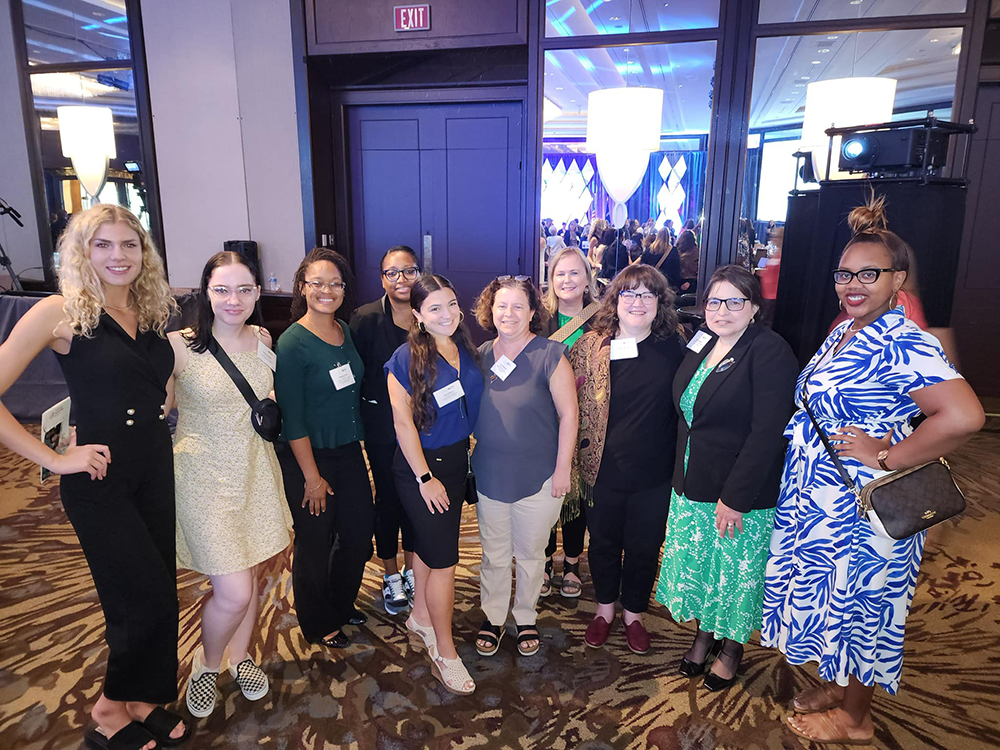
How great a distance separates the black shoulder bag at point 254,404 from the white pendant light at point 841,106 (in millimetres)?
3634

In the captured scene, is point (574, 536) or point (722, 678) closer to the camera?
point (722, 678)

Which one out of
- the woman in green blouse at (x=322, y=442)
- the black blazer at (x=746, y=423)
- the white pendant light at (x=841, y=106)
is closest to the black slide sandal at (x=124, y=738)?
the woman in green blouse at (x=322, y=442)

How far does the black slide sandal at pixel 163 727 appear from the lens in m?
2.06

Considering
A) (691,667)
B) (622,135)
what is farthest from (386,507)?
(622,135)

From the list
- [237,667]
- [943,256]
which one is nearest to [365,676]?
[237,667]

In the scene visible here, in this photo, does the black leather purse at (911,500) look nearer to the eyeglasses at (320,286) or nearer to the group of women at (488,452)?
the group of women at (488,452)

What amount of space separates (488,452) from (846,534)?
1209 millimetres

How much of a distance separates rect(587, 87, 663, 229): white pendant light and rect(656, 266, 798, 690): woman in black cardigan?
2.53 meters

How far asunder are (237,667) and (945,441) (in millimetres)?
2482

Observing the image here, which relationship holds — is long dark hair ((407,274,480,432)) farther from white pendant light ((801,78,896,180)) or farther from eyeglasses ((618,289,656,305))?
white pendant light ((801,78,896,180))

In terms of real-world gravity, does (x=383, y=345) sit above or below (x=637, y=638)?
above

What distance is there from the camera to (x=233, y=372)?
207cm

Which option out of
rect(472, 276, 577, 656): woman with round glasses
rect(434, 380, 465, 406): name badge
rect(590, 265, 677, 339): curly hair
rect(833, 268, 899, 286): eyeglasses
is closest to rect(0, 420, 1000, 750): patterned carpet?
rect(472, 276, 577, 656): woman with round glasses

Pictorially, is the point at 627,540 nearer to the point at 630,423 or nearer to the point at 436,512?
the point at 630,423
